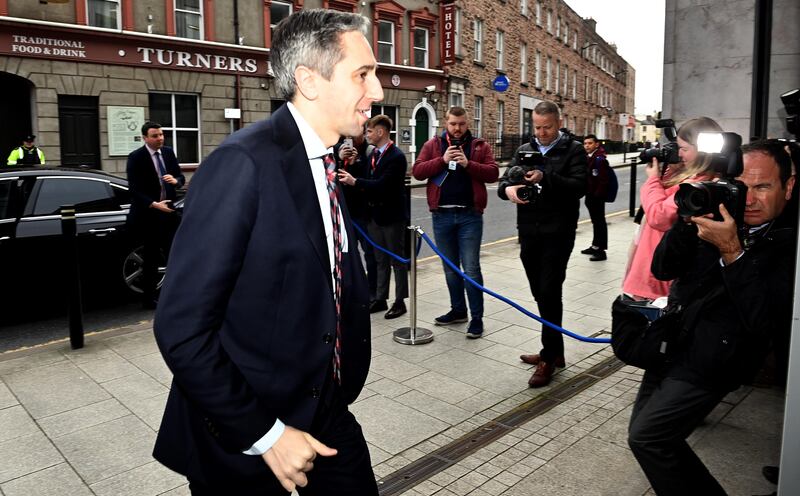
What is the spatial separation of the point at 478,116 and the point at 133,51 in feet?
60.0

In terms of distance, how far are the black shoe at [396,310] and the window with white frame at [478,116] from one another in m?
26.3

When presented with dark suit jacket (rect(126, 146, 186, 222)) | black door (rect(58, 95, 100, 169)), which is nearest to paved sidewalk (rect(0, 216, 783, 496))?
dark suit jacket (rect(126, 146, 186, 222))

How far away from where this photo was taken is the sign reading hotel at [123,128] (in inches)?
718

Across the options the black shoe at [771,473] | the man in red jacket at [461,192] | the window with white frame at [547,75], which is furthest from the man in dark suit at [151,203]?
the window with white frame at [547,75]

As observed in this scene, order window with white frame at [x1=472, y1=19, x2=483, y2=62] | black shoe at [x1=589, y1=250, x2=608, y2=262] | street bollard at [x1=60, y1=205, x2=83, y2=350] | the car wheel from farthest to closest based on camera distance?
window with white frame at [x1=472, y1=19, x2=483, y2=62] → black shoe at [x1=589, y1=250, x2=608, y2=262] → the car wheel → street bollard at [x1=60, y1=205, x2=83, y2=350]

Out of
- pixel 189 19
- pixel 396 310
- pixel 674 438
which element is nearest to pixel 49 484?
pixel 674 438

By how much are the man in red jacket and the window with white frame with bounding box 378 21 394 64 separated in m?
21.4

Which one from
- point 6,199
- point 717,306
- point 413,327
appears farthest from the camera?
point 6,199

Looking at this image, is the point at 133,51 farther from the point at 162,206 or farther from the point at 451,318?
the point at 451,318

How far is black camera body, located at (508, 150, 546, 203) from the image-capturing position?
15.7ft

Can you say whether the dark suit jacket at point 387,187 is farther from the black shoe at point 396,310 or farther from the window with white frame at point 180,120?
the window with white frame at point 180,120

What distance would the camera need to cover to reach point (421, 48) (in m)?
28.1

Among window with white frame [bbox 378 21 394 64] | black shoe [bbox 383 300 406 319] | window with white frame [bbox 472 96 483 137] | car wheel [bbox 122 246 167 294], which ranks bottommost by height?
black shoe [bbox 383 300 406 319]

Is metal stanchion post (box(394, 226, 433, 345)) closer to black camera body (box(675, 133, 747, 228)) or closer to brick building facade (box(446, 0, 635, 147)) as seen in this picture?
black camera body (box(675, 133, 747, 228))
